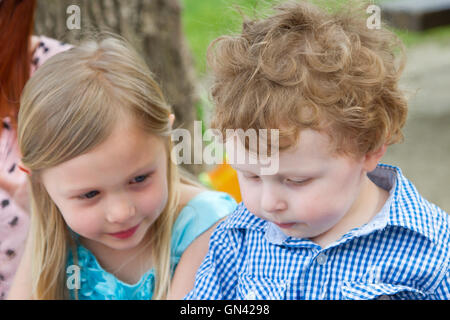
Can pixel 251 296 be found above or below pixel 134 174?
below

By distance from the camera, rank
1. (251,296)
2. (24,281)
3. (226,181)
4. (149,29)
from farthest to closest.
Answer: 1. (149,29)
2. (226,181)
3. (24,281)
4. (251,296)

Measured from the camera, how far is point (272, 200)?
136cm

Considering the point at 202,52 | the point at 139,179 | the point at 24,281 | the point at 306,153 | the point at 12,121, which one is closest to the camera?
the point at 306,153

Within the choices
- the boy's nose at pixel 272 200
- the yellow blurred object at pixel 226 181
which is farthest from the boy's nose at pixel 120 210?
the yellow blurred object at pixel 226 181

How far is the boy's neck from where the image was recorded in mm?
1497

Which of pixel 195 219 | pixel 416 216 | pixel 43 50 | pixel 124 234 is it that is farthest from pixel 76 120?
pixel 416 216

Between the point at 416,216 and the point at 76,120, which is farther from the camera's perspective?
the point at 76,120

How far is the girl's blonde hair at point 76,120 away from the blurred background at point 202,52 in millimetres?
184

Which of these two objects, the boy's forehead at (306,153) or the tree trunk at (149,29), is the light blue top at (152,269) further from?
the tree trunk at (149,29)

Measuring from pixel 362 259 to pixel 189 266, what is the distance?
1.81ft

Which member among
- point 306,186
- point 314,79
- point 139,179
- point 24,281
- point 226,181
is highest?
point 226,181

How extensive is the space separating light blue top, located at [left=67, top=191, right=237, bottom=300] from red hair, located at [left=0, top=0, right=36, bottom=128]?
531 mm

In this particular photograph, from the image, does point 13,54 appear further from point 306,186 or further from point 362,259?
point 362,259

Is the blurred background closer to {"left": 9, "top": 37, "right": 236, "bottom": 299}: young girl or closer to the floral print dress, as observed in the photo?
{"left": 9, "top": 37, "right": 236, "bottom": 299}: young girl
